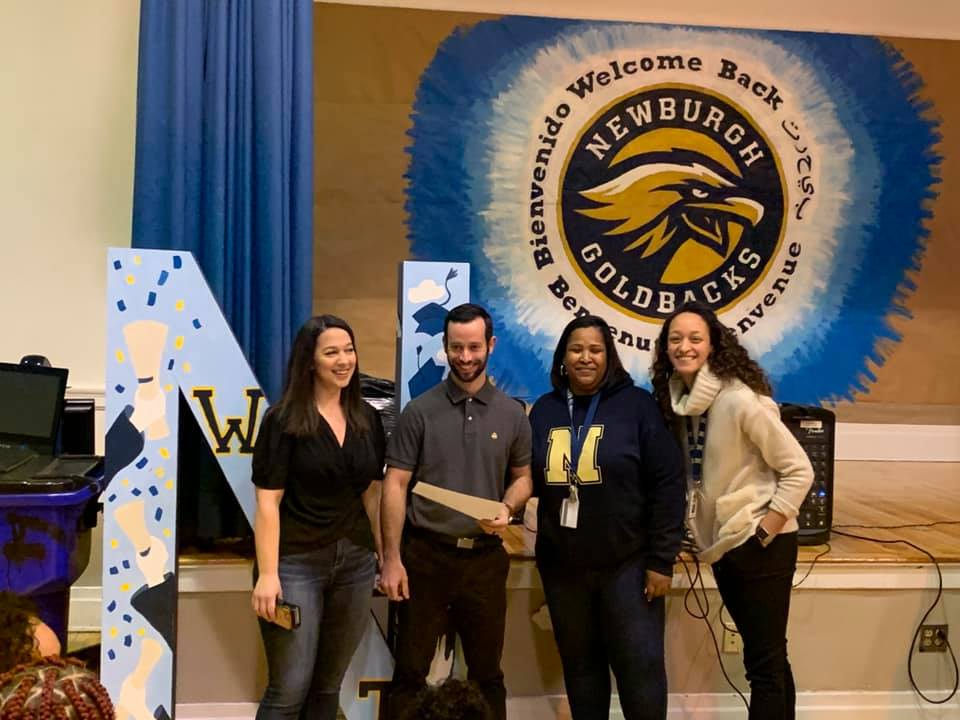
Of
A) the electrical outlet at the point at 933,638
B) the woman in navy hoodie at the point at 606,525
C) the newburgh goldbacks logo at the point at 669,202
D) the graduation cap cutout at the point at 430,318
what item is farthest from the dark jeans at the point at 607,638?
the newburgh goldbacks logo at the point at 669,202

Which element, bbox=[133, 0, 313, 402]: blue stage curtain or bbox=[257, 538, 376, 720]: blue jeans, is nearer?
bbox=[257, 538, 376, 720]: blue jeans

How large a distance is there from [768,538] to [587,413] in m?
0.52

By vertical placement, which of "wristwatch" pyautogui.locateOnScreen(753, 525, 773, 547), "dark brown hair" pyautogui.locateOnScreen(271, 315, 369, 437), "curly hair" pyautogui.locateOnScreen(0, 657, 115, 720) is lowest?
"wristwatch" pyautogui.locateOnScreen(753, 525, 773, 547)

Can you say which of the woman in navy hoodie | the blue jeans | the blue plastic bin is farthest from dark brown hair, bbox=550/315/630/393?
the blue plastic bin

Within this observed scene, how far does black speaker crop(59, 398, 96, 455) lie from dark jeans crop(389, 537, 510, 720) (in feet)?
3.55

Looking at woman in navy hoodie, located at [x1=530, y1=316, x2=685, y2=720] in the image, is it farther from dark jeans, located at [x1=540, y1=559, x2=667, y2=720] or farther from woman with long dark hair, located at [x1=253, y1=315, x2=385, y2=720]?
woman with long dark hair, located at [x1=253, y1=315, x2=385, y2=720]

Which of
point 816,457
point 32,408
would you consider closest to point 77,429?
point 32,408

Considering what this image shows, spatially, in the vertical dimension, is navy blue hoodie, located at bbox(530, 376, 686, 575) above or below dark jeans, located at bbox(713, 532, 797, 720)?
above

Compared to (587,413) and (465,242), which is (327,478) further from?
(465,242)

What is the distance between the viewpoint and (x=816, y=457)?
2.66 m

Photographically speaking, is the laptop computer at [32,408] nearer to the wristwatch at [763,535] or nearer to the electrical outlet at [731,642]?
the wristwatch at [763,535]

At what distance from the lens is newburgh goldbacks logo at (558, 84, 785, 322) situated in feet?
12.0

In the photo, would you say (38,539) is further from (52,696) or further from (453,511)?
(52,696)

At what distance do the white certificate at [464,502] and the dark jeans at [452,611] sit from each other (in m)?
0.11
